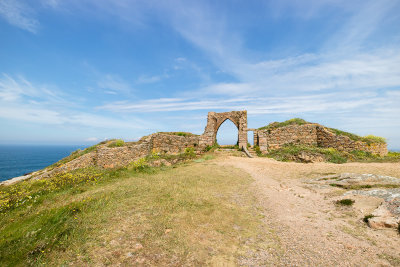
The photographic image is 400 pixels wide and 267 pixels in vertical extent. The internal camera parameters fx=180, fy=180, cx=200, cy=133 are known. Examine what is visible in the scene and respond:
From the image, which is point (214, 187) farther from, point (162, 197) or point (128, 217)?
point (128, 217)

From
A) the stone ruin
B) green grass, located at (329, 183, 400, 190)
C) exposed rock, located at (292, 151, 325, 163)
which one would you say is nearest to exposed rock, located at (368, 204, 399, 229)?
green grass, located at (329, 183, 400, 190)

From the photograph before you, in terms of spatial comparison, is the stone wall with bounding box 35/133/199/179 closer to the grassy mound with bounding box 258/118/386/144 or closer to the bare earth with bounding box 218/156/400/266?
the grassy mound with bounding box 258/118/386/144

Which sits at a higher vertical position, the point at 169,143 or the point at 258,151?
the point at 169,143

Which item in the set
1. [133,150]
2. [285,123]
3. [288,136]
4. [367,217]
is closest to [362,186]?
[367,217]

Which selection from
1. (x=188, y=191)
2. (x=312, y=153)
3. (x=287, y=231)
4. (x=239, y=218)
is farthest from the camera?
(x=312, y=153)

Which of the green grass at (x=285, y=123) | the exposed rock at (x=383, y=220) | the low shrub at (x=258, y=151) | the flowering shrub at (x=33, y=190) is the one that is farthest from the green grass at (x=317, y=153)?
the flowering shrub at (x=33, y=190)

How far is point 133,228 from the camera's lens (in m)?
4.29

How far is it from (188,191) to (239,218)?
2.61 m

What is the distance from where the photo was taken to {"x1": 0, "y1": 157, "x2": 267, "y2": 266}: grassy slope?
3.31 m

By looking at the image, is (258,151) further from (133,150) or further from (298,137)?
(133,150)

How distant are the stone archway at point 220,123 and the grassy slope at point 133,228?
1502 cm


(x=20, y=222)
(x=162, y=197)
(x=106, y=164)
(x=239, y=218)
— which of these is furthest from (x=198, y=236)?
(x=106, y=164)

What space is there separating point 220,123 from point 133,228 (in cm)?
2176

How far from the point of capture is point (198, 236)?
405 cm
